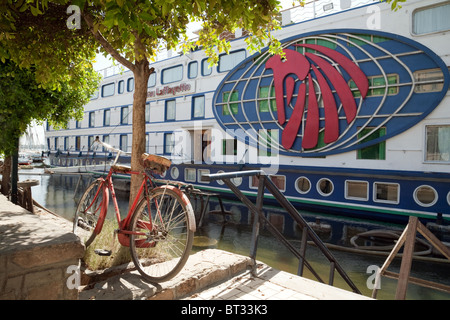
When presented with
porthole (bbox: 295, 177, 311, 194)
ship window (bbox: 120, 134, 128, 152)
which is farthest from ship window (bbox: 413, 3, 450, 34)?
ship window (bbox: 120, 134, 128, 152)

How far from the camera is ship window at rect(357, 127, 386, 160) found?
42.7 ft

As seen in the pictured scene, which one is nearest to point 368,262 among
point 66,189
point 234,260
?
point 234,260

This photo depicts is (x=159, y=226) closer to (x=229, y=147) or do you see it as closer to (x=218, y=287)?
(x=218, y=287)

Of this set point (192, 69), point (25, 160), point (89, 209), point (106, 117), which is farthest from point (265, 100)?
point (25, 160)

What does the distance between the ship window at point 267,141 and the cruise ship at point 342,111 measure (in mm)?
55

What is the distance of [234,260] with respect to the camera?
3346mm

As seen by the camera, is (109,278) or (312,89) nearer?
(109,278)

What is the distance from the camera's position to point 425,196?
472 inches

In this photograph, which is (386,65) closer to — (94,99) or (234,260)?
(234,260)

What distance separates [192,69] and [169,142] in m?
5.18

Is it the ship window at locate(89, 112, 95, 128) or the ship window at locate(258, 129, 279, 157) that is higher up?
the ship window at locate(89, 112, 95, 128)

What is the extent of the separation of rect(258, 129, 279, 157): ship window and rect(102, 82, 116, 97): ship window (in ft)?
54.4

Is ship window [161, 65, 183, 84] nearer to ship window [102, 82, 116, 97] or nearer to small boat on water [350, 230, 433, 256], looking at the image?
ship window [102, 82, 116, 97]
